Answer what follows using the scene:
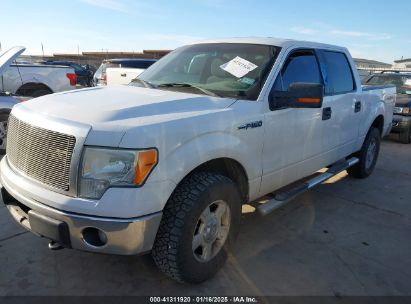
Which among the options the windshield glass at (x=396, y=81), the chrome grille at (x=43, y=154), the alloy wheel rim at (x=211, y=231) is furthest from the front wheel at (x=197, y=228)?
the windshield glass at (x=396, y=81)

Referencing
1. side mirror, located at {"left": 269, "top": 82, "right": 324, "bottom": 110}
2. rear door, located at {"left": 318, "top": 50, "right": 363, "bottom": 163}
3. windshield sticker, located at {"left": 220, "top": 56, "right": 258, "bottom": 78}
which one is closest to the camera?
side mirror, located at {"left": 269, "top": 82, "right": 324, "bottom": 110}

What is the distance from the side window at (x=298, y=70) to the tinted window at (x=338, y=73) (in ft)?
1.01

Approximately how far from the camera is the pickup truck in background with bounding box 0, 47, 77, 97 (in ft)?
29.3

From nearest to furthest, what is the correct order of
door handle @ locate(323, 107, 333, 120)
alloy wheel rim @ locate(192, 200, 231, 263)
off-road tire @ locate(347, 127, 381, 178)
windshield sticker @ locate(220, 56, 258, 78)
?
alloy wheel rim @ locate(192, 200, 231, 263), windshield sticker @ locate(220, 56, 258, 78), door handle @ locate(323, 107, 333, 120), off-road tire @ locate(347, 127, 381, 178)

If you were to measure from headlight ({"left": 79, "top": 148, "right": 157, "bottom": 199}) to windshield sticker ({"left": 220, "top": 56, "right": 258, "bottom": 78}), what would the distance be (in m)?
1.46

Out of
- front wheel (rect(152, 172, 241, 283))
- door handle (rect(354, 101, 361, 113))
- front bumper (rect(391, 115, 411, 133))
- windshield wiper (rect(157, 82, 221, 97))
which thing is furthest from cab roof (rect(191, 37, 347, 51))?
front bumper (rect(391, 115, 411, 133))

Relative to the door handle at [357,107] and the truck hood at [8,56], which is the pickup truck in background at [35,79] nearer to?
the truck hood at [8,56]

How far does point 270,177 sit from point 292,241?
0.70 metres

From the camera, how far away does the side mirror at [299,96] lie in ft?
10.2

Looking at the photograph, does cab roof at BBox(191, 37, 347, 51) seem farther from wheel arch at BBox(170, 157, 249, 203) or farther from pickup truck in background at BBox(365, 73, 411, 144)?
pickup truck in background at BBox(365, 73, 411, 144)

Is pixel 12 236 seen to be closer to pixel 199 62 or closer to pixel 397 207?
pixel 199 62

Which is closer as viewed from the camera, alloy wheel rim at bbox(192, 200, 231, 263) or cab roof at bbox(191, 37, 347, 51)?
alloy wheel rim at bbox(192, 200, 231, 263)

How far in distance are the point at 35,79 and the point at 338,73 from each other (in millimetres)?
7314

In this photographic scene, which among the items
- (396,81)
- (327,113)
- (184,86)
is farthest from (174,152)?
(396,81)
